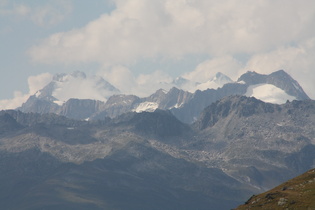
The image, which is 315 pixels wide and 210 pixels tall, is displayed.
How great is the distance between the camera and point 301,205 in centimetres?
16188

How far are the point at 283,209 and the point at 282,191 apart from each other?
17.2 m

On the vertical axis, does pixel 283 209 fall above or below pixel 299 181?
below

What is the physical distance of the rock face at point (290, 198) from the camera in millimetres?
163875

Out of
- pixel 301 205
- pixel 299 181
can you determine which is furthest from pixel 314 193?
pixel 299 181

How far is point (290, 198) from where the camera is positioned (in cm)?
17000

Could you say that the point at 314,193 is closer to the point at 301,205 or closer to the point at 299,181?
the point at 301,205

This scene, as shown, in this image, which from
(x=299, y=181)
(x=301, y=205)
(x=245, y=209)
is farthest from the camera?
(x=299, y=181)

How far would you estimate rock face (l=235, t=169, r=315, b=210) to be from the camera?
164m

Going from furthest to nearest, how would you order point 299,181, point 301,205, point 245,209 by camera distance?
point 299,181 < point 245,209 < point 301,205

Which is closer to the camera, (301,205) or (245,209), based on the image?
(301,205)

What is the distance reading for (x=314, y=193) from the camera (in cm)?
16938

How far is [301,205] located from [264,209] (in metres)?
11.4

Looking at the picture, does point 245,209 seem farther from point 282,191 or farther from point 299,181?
point 299,181

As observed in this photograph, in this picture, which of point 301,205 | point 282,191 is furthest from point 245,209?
point 301,205
